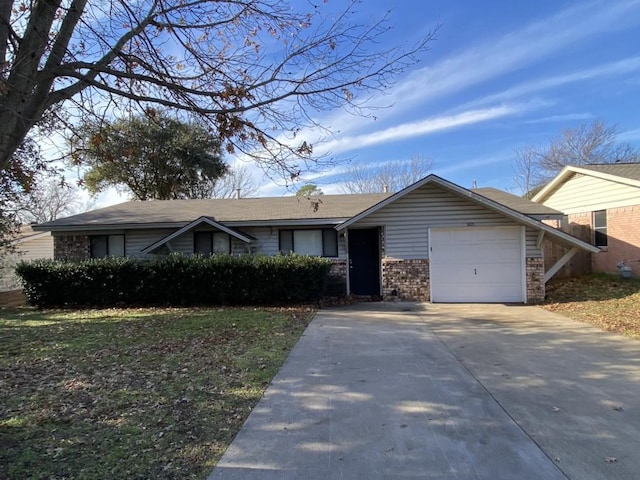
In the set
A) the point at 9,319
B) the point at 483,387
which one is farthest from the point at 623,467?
the point at 9,319

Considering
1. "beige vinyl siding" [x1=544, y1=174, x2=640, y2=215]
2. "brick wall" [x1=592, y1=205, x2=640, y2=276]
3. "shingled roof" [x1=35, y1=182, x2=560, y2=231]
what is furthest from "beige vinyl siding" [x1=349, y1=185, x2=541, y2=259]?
"beige vinyl siding" [x1=544, y1=174, x2=640, y2=215]

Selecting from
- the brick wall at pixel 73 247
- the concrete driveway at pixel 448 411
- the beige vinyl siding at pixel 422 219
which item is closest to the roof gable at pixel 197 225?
the brick wall at pixel 73 247

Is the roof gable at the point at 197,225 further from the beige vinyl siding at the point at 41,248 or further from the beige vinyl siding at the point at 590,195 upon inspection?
the beige vinyl siding at the point at 41,248

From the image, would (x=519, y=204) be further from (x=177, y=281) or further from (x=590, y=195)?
(x=177, y=281)

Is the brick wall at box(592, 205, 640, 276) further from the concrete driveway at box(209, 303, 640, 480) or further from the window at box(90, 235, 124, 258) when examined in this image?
the window at box(90, 235, 124, 258)

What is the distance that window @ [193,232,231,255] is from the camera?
1475 centimetres

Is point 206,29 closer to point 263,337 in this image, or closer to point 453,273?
point 263,337

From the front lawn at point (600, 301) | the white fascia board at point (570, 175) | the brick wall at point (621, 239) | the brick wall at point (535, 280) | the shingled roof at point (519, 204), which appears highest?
the white fascia board at point (570, 175)

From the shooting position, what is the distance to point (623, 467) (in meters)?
3.28

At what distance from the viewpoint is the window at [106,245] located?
15.2 meters

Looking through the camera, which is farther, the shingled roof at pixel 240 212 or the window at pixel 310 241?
the window at pixel 310 241

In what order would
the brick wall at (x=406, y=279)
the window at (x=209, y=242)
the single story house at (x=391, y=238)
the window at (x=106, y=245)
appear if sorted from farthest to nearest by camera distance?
the window at (x=106, y=245)
the window at (x=209, y=242)
the brick wall at (x=406, y=279)
the single story house at (x=391, y=238)

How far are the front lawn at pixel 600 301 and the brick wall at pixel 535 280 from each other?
347 mm

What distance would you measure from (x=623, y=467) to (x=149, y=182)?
1103 inches
